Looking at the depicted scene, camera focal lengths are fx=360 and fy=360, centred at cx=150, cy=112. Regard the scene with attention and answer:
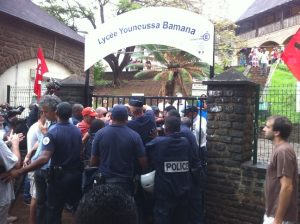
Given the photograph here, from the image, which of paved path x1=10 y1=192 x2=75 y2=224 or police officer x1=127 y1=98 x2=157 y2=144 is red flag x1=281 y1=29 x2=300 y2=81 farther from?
paved path x1=10 y1=192 x2=75 y2=224

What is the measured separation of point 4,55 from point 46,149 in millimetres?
9031

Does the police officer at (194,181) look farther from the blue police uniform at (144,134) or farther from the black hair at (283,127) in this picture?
the black hair at (283,127)

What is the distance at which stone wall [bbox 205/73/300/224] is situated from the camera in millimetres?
5223

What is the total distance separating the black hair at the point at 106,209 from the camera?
1.51 m

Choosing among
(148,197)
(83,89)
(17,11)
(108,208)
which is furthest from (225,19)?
(108,208)

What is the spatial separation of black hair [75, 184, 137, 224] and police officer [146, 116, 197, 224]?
2686mm

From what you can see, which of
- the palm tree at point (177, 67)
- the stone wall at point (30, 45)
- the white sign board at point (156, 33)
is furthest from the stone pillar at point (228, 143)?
the palm tree at point (177, 67)

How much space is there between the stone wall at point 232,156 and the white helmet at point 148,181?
Result: 4.82ft

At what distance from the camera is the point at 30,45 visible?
13195mm

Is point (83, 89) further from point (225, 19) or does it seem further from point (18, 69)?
point (225, 19)

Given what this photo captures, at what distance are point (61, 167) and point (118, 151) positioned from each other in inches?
29.6

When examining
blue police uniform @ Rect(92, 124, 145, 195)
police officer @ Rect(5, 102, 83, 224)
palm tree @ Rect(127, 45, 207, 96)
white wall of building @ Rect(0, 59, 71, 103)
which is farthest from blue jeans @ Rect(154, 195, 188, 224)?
palm tree @ Rect(127, 45, 207, 96)

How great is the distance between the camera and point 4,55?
12094 millimetres

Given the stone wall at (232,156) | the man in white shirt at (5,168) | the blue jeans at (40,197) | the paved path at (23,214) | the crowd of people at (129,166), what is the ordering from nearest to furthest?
1. the man in white shirt at (5,168)
2. the crowd of people at (129,166)
3. the blue jeans at (40,197)
4. the stone wall at (232,156)
5. the paved path at (23,214)
